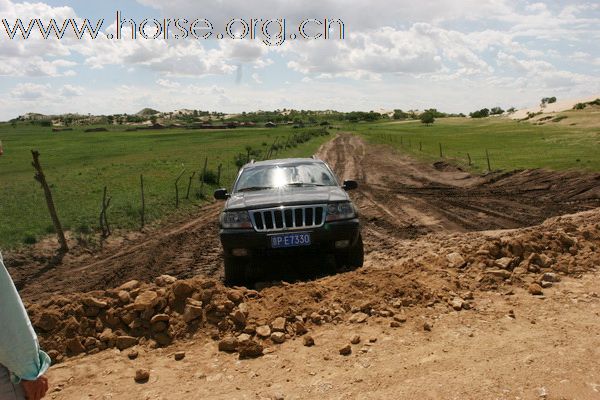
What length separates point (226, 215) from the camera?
7.04m

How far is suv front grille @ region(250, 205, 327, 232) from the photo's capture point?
6.85 metres

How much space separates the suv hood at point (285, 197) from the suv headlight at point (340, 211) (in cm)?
9

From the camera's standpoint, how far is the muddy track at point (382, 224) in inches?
361

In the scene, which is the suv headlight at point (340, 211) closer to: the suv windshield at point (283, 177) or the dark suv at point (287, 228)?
the dark suv at point (287, 228)

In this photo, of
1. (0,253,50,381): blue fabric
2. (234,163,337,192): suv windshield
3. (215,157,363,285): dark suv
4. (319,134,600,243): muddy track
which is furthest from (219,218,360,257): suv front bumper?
(0,253,50,381): blue fabric

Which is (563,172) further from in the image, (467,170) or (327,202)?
(327,202)

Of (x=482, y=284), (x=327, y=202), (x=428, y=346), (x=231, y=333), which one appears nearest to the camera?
(x=428, y=346)

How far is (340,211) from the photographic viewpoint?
278 inches

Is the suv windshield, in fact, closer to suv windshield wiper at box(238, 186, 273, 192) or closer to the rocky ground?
suv windshield wiper at box(238, 186, 273, 192)

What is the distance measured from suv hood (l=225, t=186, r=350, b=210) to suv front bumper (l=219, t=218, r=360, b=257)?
0.39 metres

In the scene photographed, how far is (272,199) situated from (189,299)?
230cm

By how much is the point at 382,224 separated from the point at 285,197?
5605 mm

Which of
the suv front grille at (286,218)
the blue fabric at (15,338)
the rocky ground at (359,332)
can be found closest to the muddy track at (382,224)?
the rocky ground at (359,332)

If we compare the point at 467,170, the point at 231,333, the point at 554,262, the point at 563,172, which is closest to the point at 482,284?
the point at 554,262
